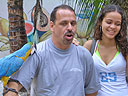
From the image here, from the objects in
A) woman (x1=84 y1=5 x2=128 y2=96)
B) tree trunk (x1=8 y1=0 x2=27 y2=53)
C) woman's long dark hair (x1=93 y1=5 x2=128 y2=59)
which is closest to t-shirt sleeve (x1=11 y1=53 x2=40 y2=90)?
woman (x1=84 y1=5 x2=128 y2=96)

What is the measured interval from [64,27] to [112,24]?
694mm

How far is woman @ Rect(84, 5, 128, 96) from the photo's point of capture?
1.97m

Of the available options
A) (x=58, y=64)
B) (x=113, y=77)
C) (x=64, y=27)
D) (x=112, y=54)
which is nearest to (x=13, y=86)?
(x=58, y=64)

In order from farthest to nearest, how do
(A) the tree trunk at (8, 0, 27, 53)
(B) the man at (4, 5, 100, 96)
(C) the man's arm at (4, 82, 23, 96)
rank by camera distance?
1. (A) the tree trunk at (8, 0, 27, 53)
2. (B) the man at (4, 5, 100, 96)
3. (C) the man's arm at (4, 82, 23, 96)

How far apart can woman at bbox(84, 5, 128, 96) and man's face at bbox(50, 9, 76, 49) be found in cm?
58

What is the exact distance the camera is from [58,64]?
161cm

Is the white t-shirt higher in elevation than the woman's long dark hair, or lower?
lower

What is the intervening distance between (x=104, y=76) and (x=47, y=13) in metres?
5.33

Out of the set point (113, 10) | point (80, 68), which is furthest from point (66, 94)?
point (113, 10)

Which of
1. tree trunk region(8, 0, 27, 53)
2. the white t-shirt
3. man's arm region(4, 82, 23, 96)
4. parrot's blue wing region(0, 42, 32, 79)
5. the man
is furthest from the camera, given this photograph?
tree trunk region(8, 0, 27, 53)

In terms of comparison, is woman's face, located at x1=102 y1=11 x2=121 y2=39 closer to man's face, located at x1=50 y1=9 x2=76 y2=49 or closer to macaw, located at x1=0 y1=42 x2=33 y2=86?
man's face, located at x1=50 y1=9 x2=76 y2=49

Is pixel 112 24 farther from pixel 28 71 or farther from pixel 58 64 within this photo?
pixel 28 71

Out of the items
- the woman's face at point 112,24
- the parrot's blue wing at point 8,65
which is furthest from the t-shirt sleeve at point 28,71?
the woman's face at point 112,24

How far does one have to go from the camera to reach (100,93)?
2.00 metres
